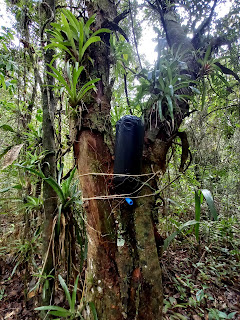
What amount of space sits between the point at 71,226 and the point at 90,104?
0.98m

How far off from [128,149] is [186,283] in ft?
5.91

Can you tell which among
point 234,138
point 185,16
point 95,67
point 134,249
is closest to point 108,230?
point 134,249

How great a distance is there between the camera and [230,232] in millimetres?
2533

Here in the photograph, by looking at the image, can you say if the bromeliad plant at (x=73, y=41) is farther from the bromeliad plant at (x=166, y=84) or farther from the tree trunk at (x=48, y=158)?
the bromeliad plant at (x=166, y=84)

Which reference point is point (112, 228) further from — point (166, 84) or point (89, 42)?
point (89, 42)

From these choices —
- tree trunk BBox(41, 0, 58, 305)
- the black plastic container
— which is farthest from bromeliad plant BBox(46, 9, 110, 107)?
the black plastic container

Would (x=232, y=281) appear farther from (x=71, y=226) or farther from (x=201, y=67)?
(x=201, y=67)

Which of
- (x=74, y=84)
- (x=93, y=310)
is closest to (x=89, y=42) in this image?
(x=74, y=84)

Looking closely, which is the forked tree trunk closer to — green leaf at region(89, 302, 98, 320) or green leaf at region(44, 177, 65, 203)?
green leaf at region(89, 302, 98, 320)

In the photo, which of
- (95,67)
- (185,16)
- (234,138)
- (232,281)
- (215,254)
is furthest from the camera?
(234,138)

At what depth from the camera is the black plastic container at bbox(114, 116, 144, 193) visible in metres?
1.07

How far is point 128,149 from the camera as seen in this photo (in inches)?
41.9

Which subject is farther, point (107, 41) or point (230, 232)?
point (230, 232)

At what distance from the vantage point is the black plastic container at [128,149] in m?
1.07
